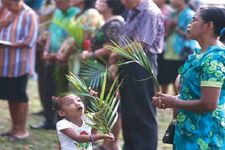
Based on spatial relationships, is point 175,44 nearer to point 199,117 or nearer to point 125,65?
point 125,65

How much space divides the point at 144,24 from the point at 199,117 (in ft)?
5.71

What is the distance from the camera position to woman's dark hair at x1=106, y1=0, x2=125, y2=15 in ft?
20.3

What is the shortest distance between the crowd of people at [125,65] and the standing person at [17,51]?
0.01 metres

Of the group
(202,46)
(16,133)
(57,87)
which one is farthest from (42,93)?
(202,46)

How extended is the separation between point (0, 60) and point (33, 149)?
1.05 m

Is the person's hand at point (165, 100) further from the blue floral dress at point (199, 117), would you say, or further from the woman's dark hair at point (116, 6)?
the woman's dark hair at point (116, 6)

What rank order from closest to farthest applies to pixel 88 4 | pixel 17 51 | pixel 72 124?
pixel 72 124
pixel 17 51
pixel 88 4

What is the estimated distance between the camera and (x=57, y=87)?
23.3 feet

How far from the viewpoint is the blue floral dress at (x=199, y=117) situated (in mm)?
3584

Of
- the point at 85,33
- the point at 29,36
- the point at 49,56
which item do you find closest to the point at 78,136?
the point at 29,36

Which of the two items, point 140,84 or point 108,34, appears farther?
point 108,34

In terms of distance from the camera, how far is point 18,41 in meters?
6.33

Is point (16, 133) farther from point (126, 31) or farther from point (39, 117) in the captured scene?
point (126, 31)

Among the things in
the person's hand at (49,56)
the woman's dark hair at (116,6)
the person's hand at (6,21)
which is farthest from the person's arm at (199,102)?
the person's hand at (49,56)
